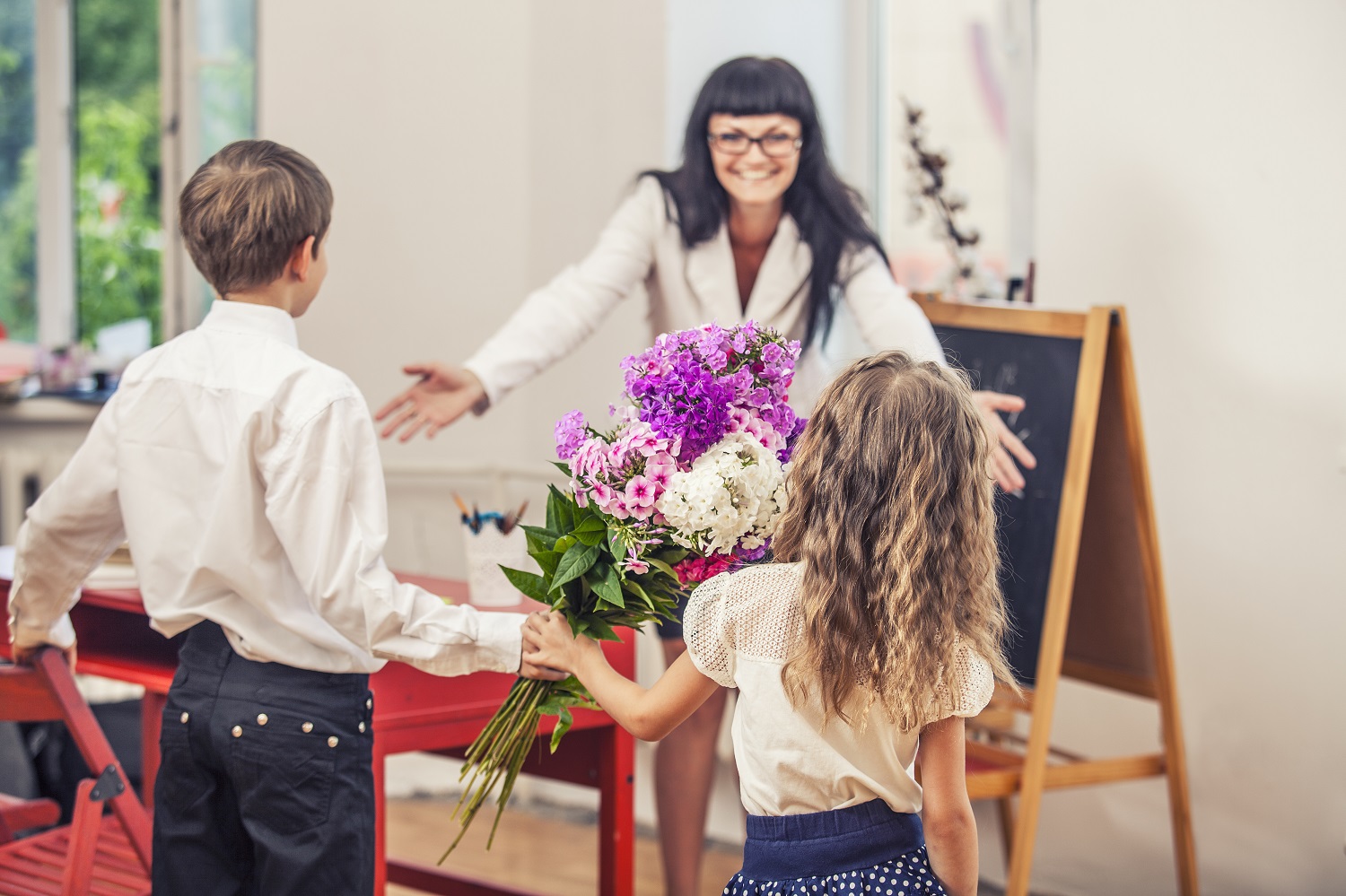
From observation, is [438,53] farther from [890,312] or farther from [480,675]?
[480,675]

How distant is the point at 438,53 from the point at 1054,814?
8.02ft

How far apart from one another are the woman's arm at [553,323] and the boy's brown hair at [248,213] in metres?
0.61

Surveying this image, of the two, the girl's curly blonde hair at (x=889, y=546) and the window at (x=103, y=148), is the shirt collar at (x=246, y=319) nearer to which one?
the girl's curly blonde hair at (x=889, y=546)

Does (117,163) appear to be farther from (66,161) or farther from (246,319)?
(246,319)

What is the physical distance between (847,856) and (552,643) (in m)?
0.43

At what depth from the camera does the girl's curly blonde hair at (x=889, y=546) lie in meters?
1.30

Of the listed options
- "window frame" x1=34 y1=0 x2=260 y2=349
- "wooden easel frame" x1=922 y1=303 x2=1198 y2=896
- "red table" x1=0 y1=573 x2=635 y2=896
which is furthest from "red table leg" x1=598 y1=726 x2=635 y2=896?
"window frame" x1=34 y1=0 x2=260 y2=349

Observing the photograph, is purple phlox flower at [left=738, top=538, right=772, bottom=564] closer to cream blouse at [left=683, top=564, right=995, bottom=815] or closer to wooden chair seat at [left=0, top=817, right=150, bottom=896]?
cream blouse at [left=683, top=564, right=995, bottom=815]

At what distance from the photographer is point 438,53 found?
3.52m

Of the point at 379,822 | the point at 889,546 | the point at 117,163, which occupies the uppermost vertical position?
the point at 117,163

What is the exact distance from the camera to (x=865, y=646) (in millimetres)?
1304

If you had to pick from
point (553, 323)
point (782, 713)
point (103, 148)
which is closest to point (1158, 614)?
point (553, 323)

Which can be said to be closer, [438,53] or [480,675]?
[480,675]

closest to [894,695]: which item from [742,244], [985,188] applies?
[742,244]
